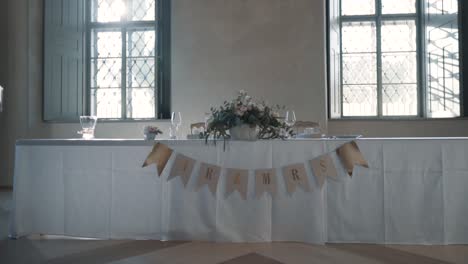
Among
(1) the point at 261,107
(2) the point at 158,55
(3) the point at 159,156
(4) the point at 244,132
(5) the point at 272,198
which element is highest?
(2) the point at 158,55

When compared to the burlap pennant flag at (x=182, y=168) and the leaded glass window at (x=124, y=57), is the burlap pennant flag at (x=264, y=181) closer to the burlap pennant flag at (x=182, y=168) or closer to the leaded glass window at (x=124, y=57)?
the burlap pennant flag at (x=182, y=168)

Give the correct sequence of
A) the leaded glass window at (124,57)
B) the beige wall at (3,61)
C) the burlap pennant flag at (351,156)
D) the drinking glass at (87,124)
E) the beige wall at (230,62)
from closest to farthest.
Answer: the burlap pennant flag at (351,156)
the drinking glass at (87,124)
the beige wall at (230,62)
the beige wall at (3,61)
the leaded glass window at (124,57)

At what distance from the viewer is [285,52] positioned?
5.59m

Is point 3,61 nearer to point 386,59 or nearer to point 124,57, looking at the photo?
point 124,57

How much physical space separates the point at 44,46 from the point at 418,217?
528cm

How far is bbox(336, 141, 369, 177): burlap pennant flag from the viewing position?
9.24 feet

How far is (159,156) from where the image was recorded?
2936 mm

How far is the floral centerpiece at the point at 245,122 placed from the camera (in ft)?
9.40

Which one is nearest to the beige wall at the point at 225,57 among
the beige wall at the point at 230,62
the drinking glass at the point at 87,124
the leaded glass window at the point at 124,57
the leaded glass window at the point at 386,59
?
the beige wall at the point at 230,62

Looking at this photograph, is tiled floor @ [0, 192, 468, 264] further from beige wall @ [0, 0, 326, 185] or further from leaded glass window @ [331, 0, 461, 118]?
leaded glass window @ [331, 0, 461, 118]

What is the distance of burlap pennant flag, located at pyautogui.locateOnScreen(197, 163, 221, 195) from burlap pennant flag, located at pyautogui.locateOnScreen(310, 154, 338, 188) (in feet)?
2.16

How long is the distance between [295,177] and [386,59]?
158 inches

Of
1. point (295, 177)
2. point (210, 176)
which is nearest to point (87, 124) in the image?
point (210, 176)

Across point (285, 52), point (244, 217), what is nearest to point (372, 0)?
point (285, 52)
